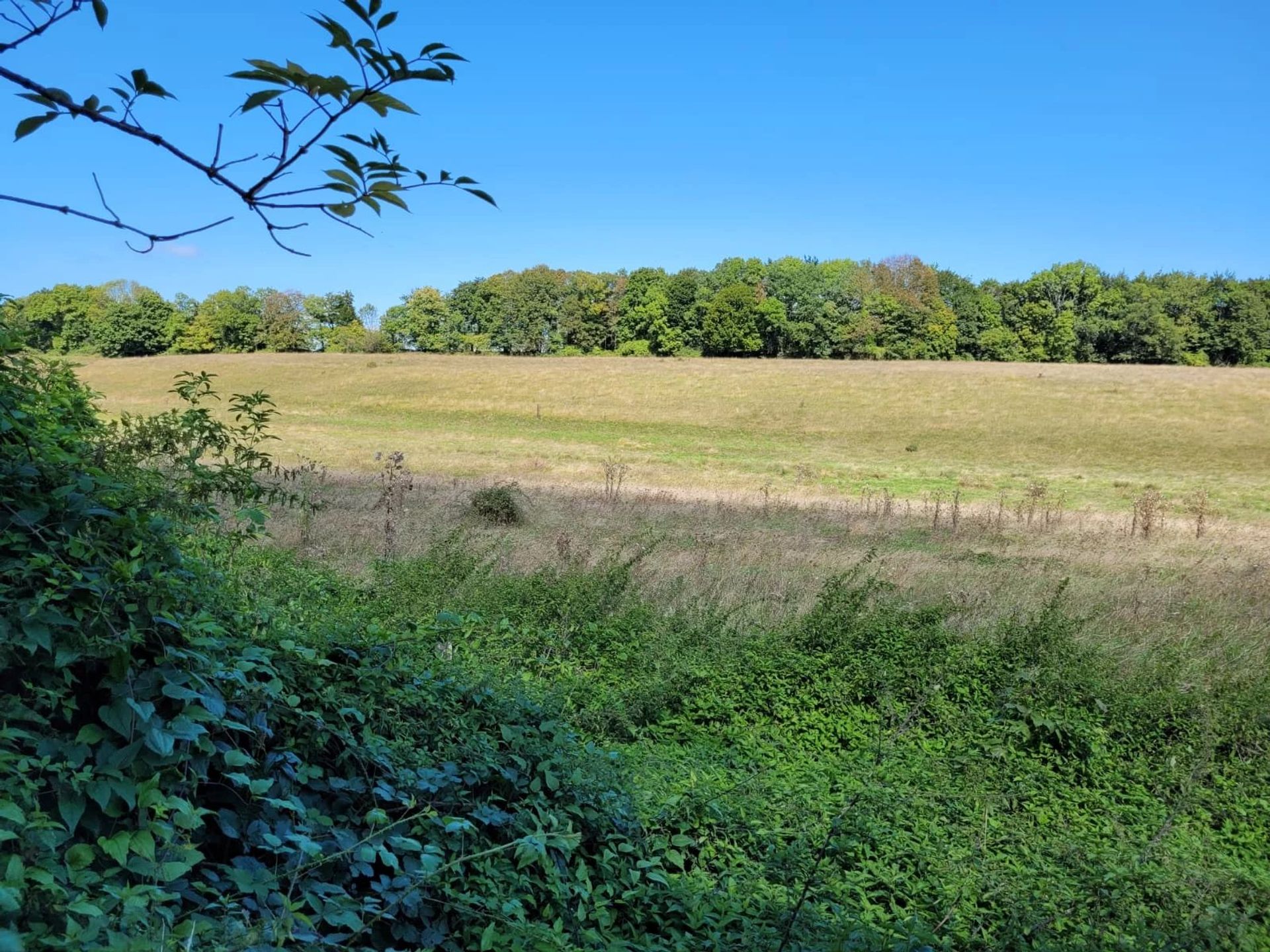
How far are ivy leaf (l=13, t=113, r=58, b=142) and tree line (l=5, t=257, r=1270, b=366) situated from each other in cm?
9232

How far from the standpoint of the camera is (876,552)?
558 inches

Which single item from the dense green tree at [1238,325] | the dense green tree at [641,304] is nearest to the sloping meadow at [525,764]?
the dense green tree at [1238,325]

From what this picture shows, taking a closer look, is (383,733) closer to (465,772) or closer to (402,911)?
(465,772)

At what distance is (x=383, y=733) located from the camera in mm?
4316

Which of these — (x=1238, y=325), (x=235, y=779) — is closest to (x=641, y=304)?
(x=1238, y=325)

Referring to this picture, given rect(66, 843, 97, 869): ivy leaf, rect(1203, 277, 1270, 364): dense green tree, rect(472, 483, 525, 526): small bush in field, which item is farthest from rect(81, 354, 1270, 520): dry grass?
rect(1203, 277, 1270, 364): dense green tree

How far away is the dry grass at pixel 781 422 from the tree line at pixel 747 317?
19429 mm

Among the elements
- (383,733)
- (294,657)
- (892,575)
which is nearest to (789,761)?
(383,733)

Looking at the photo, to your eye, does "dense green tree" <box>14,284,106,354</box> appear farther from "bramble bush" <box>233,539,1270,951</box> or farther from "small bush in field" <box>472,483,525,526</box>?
"bramble bush" <box>233,539,1270,951</box>

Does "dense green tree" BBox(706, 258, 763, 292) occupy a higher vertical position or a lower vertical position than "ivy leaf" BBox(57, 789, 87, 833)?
higher

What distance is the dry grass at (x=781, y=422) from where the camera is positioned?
30.0 m

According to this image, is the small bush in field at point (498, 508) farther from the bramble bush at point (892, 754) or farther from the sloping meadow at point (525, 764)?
the sloping meadow at point (525, 764)

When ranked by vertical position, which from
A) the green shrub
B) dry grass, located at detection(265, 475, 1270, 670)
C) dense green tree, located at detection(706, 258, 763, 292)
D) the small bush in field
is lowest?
dry grass, located at detection(265, 475, 1270, 670)

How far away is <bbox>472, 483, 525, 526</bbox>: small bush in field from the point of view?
52.4 ft
